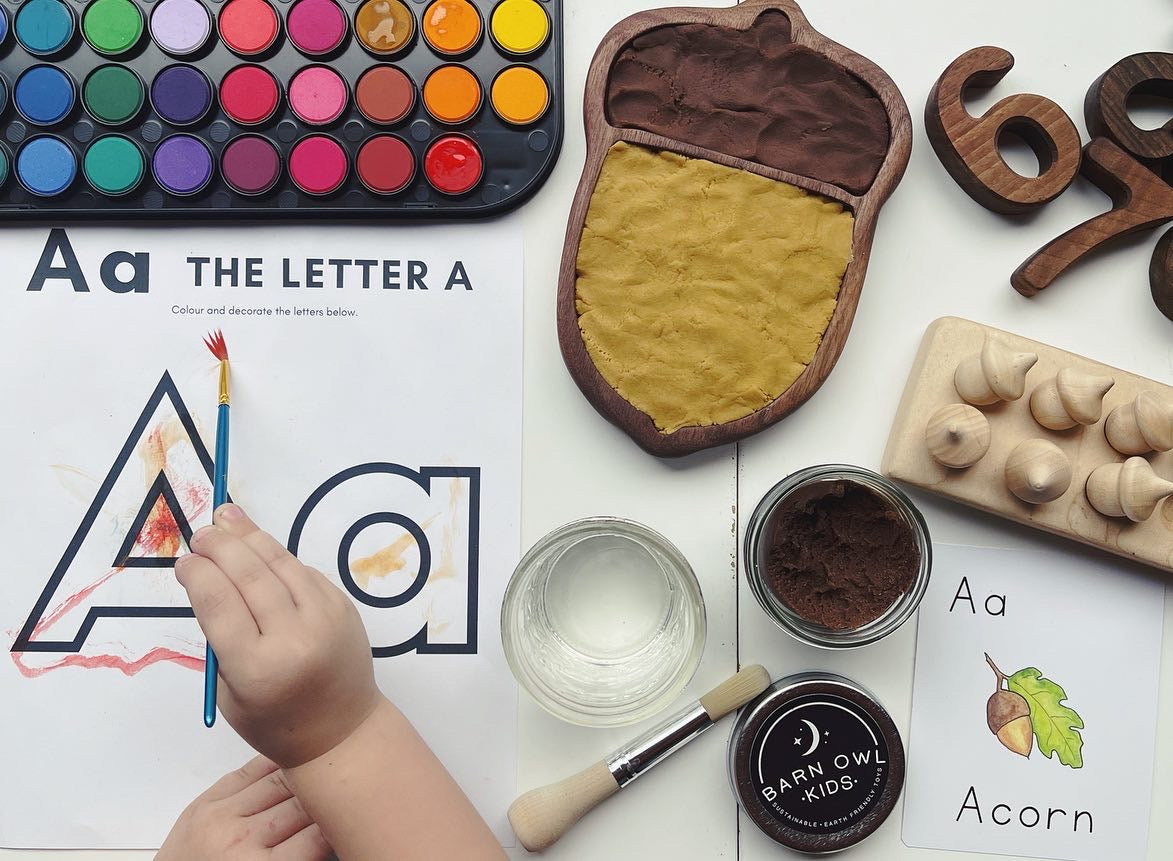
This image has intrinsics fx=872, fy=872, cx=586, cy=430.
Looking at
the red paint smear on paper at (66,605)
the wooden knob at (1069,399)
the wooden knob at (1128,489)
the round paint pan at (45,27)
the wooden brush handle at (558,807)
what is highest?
the round paint pan at (45,27)

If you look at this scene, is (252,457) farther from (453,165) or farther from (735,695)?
(735,695)

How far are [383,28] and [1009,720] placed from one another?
0.75 metres

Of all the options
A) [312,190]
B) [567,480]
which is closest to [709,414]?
[567,480]

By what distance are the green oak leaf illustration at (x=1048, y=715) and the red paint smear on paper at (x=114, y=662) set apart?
670mm

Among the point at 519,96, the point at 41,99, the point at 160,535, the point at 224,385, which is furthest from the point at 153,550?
the point at 519,96

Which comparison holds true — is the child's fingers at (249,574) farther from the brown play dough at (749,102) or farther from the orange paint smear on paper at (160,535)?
the brown play dough at (749,102)

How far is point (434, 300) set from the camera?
0.71 meters

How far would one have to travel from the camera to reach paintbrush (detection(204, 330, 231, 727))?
0.65 metres

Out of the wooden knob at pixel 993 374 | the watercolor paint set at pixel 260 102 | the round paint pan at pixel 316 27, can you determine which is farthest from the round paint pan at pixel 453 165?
the wooden knob at pixel 993 374

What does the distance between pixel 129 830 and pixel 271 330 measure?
414mm

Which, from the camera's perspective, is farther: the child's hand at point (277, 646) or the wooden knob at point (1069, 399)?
the wooden knob at point (1069, 399)

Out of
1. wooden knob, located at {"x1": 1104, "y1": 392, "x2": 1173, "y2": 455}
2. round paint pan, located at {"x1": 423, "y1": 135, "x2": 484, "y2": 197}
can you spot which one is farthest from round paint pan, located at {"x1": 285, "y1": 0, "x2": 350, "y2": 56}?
wooden knob, located at {"x1": 1104, "y1": 392, "x2": 1173, "y2": 455}

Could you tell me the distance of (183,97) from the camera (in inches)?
26.9

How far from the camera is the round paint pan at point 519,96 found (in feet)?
2.27
